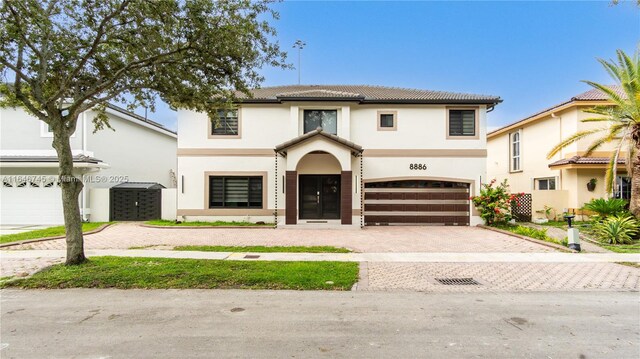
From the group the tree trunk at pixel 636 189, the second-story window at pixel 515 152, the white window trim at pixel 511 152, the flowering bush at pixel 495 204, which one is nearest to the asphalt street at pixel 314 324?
the tree trunk at pixel 636 189

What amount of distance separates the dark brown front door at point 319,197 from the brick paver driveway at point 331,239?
1842 mm

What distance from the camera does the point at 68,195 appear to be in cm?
752

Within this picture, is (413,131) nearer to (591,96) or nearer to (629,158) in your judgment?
(629,158)

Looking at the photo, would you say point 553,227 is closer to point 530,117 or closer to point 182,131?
point 530,117

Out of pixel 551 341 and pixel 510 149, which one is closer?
pixel 551 341

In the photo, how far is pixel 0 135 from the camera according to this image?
16734mm

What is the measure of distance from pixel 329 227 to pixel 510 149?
15553 millimetres

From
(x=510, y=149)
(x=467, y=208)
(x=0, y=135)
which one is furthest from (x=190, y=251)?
(x=510, y=149)

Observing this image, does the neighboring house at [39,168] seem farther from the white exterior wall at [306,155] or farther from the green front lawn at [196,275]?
the green front lawn at [196,275]

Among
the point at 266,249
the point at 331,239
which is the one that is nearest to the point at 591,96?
the point at 331,239

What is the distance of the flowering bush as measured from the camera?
15.0 metres

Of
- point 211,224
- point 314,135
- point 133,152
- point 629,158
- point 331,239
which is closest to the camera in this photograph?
point 331,239

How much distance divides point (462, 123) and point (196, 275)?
14629 millimetres

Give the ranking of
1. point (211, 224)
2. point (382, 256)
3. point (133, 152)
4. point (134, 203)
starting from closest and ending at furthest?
point (382, 256) < point (211, 224) < point (134, 203) < point (133, 152)
